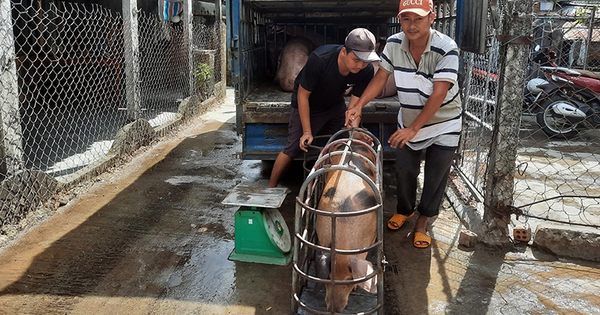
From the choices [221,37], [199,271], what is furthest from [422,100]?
[221,37]

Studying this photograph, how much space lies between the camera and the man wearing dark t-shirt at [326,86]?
3.32 metres

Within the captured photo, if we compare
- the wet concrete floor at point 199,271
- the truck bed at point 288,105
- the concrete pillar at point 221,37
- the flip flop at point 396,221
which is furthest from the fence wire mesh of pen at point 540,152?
the concrete pillar at point 221,37

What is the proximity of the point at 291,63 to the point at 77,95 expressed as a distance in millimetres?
3956

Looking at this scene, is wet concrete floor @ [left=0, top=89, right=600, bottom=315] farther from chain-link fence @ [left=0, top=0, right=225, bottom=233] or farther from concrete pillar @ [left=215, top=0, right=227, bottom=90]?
concrete pillar @ [left=215, top=0, right=227, bottom=90]

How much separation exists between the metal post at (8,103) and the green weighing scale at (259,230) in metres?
1.96

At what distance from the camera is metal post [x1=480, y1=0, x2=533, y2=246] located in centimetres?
346

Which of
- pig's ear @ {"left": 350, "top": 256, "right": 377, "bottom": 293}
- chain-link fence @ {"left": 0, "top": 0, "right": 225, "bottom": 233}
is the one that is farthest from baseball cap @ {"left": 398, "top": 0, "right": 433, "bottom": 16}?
chain-link fence @ {"left": 0, "top": 0, "right": 225, "bottom": 233}

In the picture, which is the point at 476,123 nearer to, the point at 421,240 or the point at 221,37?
the point at 421,240

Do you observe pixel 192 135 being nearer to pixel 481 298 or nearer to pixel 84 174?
pixel 84 174

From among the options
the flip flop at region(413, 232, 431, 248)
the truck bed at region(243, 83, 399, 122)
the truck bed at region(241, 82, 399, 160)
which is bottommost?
the flip flop at region(413, 232, 431, 248)

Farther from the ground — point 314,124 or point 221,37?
point 221,37

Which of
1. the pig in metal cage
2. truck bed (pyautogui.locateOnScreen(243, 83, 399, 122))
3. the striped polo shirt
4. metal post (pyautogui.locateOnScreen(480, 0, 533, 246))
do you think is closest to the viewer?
the pig in metal cage

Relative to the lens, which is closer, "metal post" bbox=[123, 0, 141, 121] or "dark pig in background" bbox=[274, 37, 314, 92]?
"dark pig in background" bbox=[274, 37, 314, 92]

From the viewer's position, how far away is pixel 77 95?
24.8ft
